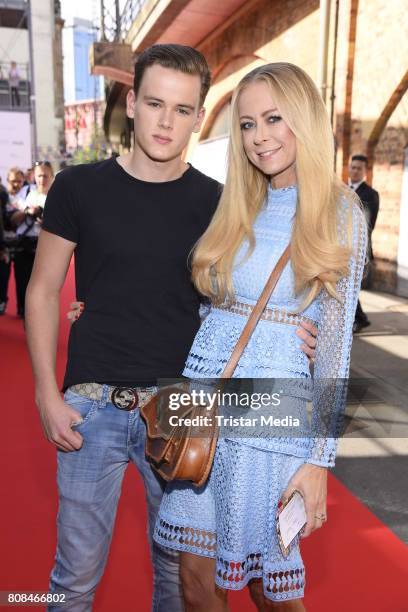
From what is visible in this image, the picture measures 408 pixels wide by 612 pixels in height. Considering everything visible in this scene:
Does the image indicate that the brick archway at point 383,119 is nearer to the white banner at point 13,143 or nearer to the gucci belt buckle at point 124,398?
the gucci belt buckle at point 124,398

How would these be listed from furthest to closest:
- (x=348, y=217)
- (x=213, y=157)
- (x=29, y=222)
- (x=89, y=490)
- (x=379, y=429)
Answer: (x=213, y=157) → (x=29, y=222) → (x=379, y=429) → (x=89, y=490) → (x=348, y=217)

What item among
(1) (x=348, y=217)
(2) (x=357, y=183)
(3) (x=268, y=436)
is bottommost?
(3) (x=268, y=436)

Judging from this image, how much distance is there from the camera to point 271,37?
10758 mm

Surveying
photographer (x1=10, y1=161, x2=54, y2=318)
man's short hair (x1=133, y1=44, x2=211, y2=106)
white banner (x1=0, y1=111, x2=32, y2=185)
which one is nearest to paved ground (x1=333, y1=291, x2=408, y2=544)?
man's short hair (x1=133, y1=44, x2=211, y2=106)

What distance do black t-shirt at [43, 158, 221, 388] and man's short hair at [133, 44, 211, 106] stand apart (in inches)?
12.2

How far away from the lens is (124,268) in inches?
67.3

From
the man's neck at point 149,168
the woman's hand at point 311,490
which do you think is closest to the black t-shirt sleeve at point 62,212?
the man's neck at point 149,168

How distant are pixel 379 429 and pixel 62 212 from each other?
3203 mm

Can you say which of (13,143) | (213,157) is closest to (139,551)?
(213,157)

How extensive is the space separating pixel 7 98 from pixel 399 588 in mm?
30529

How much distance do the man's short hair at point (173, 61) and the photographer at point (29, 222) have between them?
5711 mm

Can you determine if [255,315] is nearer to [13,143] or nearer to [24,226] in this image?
[24,226]

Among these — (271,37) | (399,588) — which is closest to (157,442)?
(399,588)

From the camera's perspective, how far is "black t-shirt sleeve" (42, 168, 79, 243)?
170 cm
